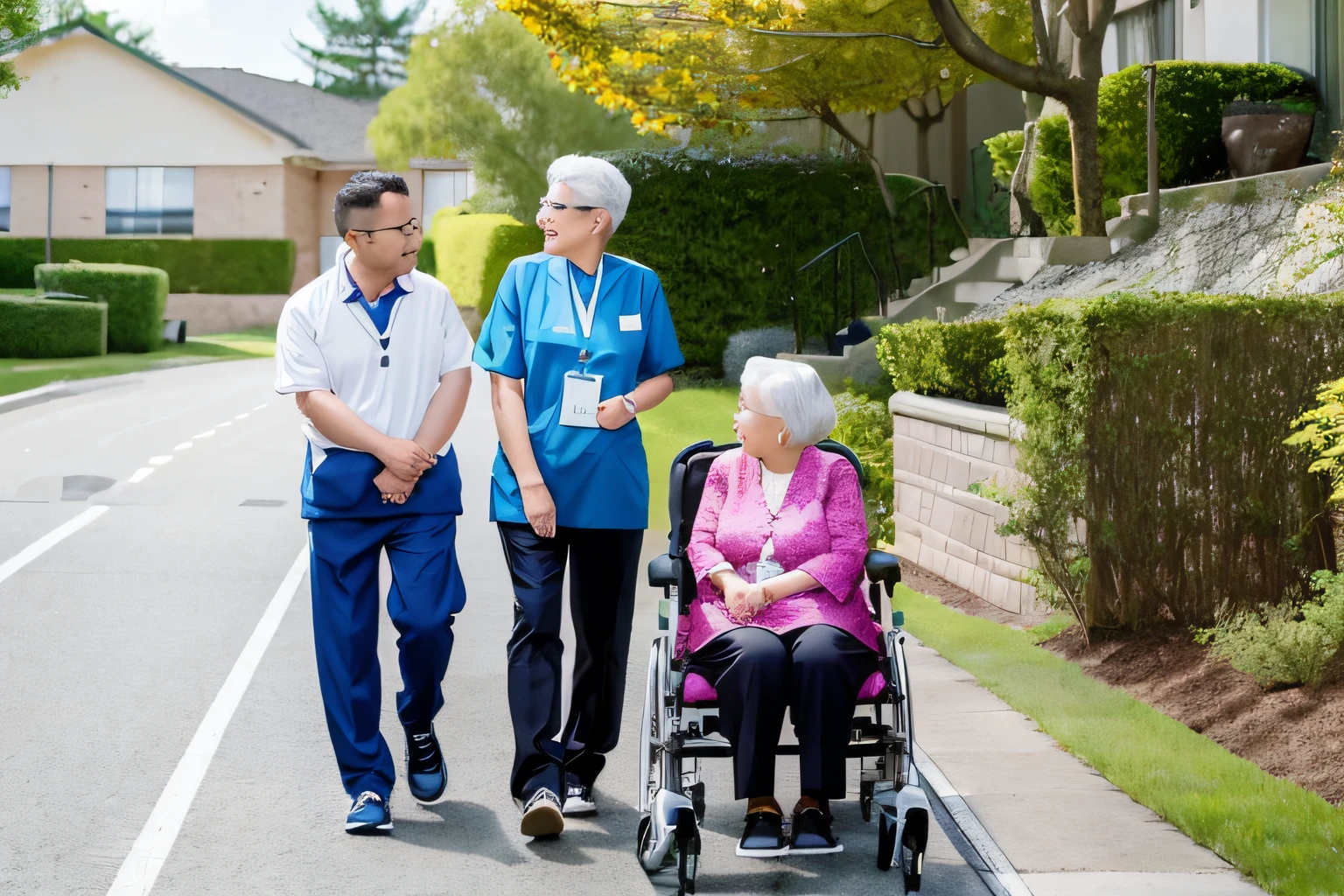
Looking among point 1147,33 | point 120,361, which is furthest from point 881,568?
point 120,361

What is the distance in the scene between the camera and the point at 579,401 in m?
4.96

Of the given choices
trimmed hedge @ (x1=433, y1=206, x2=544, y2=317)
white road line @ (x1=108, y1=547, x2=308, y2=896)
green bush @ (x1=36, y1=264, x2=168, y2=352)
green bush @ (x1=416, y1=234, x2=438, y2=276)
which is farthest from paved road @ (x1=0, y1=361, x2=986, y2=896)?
green bush @ (x1=416, y1=234, x2=438, y2=276)

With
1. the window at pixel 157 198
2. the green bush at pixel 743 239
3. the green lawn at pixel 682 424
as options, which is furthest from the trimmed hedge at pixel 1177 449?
the window at pixel 157 198

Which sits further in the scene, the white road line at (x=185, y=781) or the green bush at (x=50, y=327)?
the green bush at (x=50, y=327)

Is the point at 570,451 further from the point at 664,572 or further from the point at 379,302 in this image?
the point at 379,302

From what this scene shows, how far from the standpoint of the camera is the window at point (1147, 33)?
21.8 meters

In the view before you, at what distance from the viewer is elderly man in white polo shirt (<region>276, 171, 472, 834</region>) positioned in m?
4.96

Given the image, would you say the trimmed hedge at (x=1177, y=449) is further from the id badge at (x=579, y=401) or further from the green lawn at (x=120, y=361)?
the green lawn at (x=120, y=361)

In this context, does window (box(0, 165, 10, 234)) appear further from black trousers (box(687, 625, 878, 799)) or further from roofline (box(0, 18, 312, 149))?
black trousers (box(687, 625, 878, 799))

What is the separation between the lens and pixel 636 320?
200 inches

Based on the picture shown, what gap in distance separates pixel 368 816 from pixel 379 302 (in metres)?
1.70

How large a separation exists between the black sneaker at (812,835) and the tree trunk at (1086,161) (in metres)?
12.2

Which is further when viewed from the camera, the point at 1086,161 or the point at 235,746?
the point at 1086,161

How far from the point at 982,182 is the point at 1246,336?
1990 centimetres
